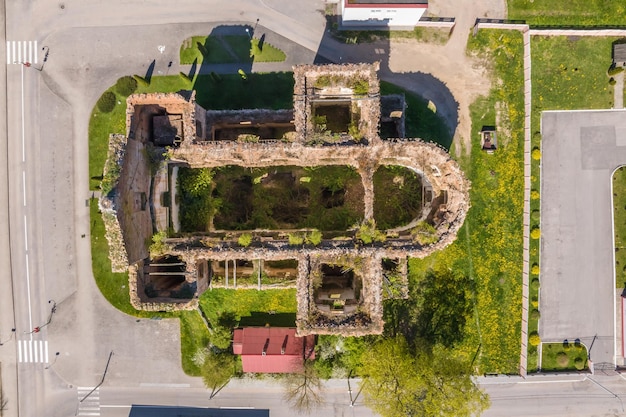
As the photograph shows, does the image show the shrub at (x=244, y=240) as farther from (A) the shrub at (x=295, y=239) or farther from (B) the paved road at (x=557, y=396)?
(B) the paved road at (x=557, y=396)

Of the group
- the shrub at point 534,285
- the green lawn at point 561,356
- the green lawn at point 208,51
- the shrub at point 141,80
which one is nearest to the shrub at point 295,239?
the green lawn at point 208,51

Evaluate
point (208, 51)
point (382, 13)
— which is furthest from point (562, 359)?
point (208, 51)

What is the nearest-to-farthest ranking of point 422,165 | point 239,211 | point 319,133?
→ point 319,133 < point 422,165 < point 239,211

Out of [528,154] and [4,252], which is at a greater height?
[528,154]

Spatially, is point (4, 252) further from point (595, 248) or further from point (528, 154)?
point (595, 248)

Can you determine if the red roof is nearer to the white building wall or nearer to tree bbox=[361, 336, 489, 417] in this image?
tree bbox=[361, 336, 489, 417]

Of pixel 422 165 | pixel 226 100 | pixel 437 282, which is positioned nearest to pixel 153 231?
pixel 226 100
